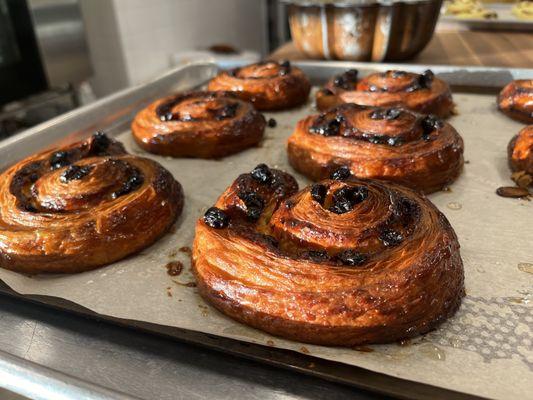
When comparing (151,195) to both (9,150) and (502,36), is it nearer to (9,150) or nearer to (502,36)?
(9,150)

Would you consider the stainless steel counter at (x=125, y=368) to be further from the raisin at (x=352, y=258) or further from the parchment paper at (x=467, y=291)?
the raisin at (x=352, y=258)

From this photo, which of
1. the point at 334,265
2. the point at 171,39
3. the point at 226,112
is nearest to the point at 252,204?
the point at 334,265

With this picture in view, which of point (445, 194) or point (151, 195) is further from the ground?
point (151, 195)

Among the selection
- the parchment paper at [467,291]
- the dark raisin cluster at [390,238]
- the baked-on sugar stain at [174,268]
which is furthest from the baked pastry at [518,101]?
the baked-on sugar stain at [174,268]

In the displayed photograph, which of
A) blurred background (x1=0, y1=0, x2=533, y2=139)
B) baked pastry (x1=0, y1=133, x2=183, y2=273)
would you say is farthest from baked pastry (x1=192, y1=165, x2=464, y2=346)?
blurred background (x1=0, y1=0, x2=533, y2=139)

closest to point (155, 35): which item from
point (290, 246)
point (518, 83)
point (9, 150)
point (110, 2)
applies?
point (110, 2)

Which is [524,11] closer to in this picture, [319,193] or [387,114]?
[387,114]

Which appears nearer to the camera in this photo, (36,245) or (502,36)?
(36,245)

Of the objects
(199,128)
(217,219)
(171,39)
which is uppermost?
(217,219)
